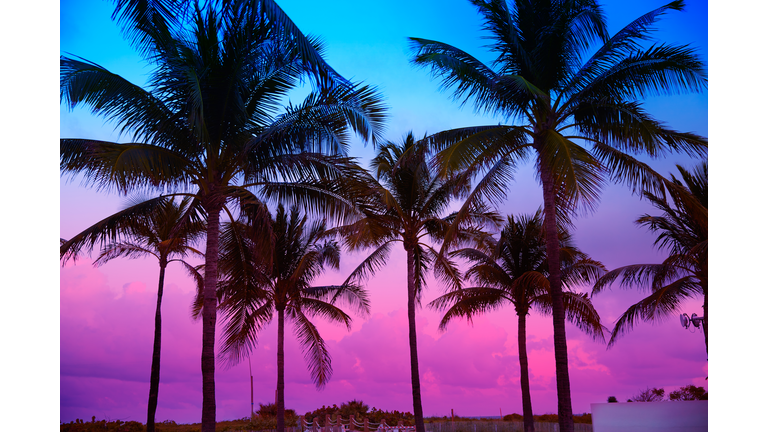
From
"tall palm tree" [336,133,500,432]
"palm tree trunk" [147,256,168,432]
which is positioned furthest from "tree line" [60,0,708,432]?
"tall palm tree" [336,133,500,432]

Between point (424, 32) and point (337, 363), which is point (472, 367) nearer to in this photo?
point (337, 363)

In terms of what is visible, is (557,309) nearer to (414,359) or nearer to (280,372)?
(414,359)

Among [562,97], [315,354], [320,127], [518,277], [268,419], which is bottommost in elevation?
[268,419]

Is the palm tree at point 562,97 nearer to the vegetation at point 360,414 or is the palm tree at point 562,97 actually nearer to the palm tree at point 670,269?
the palm tree at point 670,269

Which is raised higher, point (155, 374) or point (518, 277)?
point (518, 277)

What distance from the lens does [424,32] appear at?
1009cm

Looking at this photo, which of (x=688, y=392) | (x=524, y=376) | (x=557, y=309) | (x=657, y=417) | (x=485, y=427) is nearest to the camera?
(x=657, y=417)

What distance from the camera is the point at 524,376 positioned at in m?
15.8

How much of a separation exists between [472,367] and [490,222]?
Result: 5099 millimetres

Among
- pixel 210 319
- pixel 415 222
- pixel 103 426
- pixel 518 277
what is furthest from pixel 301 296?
pixel 210 319

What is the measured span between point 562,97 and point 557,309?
3.49 m

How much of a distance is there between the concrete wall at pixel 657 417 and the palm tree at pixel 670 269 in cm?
312

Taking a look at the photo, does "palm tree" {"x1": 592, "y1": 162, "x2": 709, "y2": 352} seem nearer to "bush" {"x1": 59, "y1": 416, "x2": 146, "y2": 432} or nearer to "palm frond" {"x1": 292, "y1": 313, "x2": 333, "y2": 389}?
"palm frond" {"x1": 292, "y1": 313, "x2": 333, "y2": 389}

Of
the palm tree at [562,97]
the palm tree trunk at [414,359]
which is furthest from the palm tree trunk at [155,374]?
the palm tree at [562,97]
